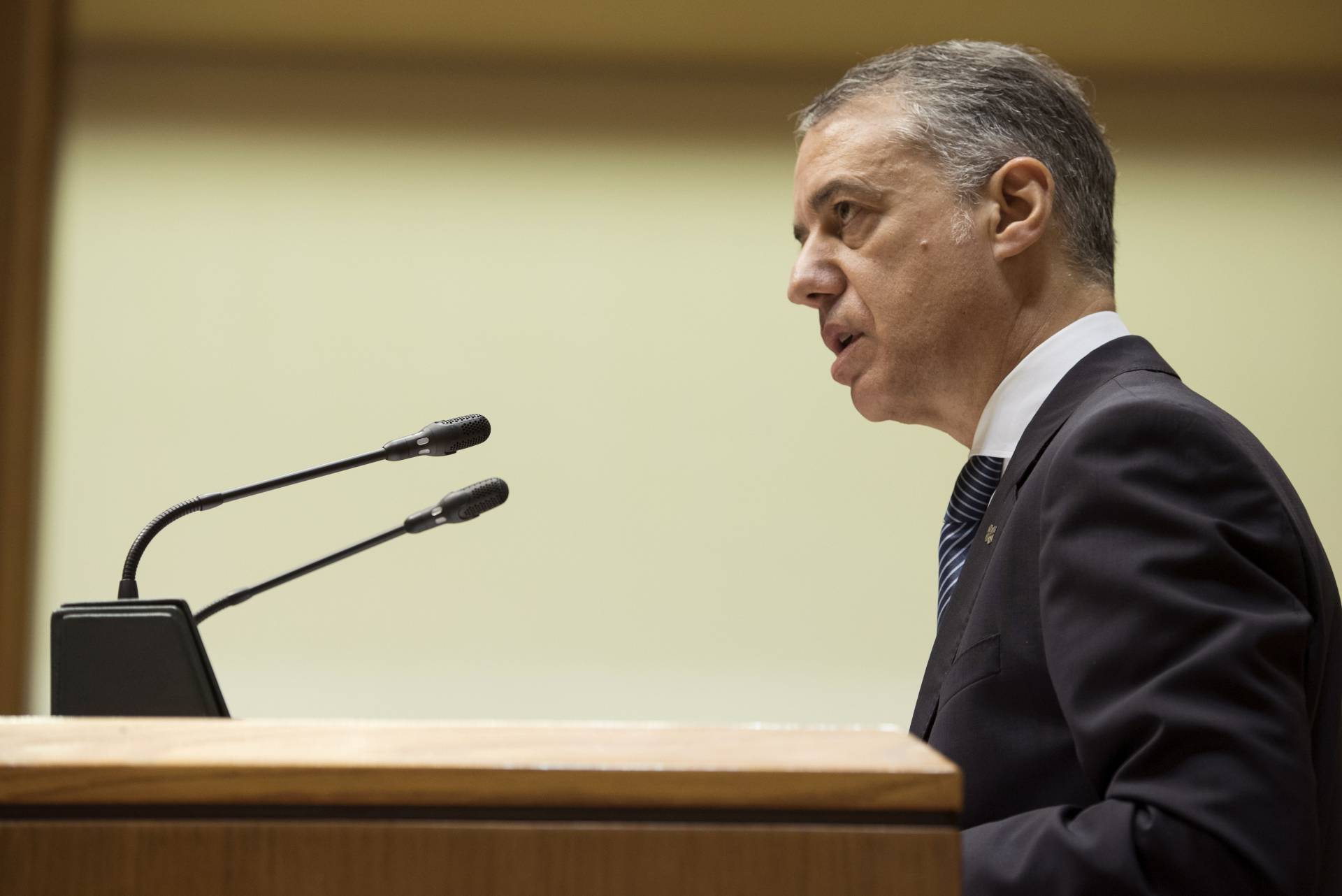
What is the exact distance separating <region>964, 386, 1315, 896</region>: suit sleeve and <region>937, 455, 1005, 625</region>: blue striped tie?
0.31 m

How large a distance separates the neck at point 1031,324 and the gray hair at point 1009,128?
0.11 feet

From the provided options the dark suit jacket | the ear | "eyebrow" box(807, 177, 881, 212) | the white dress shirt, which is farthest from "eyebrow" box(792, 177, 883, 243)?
the dark suit jacket

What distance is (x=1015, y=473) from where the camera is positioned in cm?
120

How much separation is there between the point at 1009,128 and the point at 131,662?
111 cm

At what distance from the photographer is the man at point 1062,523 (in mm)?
856

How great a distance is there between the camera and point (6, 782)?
52 centimetres

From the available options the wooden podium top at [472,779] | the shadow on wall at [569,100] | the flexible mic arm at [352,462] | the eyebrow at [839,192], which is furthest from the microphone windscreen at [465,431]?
the shadow on wall at [569,100]

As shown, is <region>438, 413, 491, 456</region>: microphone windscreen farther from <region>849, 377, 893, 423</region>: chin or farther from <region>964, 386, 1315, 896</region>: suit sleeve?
<region>964, 386, 1315, 896</region>: suit sleeve

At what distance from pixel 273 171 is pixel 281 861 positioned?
2.90 meters

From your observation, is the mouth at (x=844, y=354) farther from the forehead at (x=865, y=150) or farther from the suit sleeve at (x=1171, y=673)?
the suit sleeve at (x=1171, y=673)

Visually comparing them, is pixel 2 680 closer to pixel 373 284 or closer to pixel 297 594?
pixel 297 594

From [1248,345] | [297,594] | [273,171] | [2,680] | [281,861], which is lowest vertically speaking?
[2,680]

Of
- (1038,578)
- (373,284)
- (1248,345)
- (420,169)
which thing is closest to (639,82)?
(420,169)

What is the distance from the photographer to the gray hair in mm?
1430
